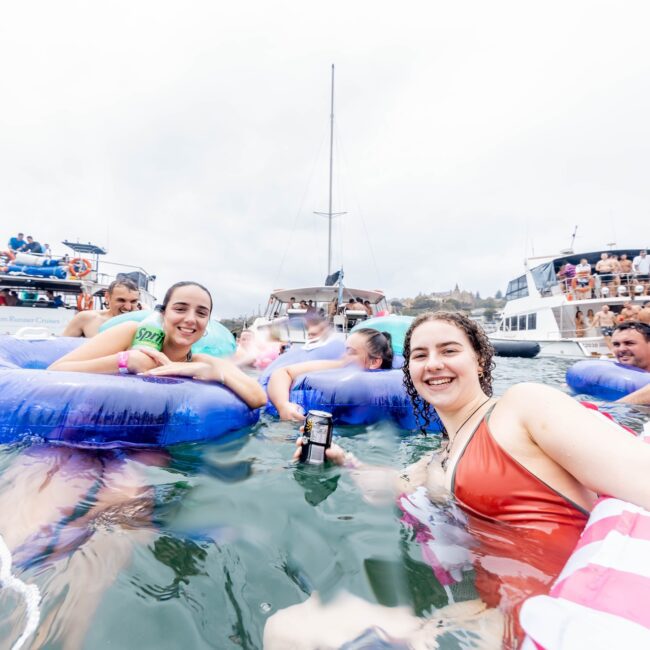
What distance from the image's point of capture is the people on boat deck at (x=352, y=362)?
3779mm

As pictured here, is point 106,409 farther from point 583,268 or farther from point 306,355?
point 583,268

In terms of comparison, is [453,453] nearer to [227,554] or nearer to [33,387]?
[227,554]

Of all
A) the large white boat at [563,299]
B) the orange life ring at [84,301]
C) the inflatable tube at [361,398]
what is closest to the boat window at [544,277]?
the large white boat at [563,299]

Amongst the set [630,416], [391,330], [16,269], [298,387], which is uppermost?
[16,269]

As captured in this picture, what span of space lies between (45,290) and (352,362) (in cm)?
1562

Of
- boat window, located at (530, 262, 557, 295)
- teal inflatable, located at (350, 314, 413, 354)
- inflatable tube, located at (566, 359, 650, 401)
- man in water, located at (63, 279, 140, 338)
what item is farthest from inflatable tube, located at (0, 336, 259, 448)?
boat window, located at (530, 262, 557, 295)

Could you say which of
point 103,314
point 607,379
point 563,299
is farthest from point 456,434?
point 563,299

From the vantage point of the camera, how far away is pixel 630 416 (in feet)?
13.0

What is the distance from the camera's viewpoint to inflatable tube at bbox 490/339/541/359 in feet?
41.7

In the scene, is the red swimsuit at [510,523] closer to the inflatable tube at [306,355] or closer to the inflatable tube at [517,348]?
the inflatable tube at [306,355]

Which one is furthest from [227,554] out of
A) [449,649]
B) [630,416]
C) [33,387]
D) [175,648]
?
[630,416]

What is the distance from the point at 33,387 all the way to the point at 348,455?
210 centimetres

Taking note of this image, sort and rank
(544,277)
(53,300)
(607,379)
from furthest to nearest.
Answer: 1. (544,277)
2. (53,300)
3. (607,379)

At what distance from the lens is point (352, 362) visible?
4.17 meters
